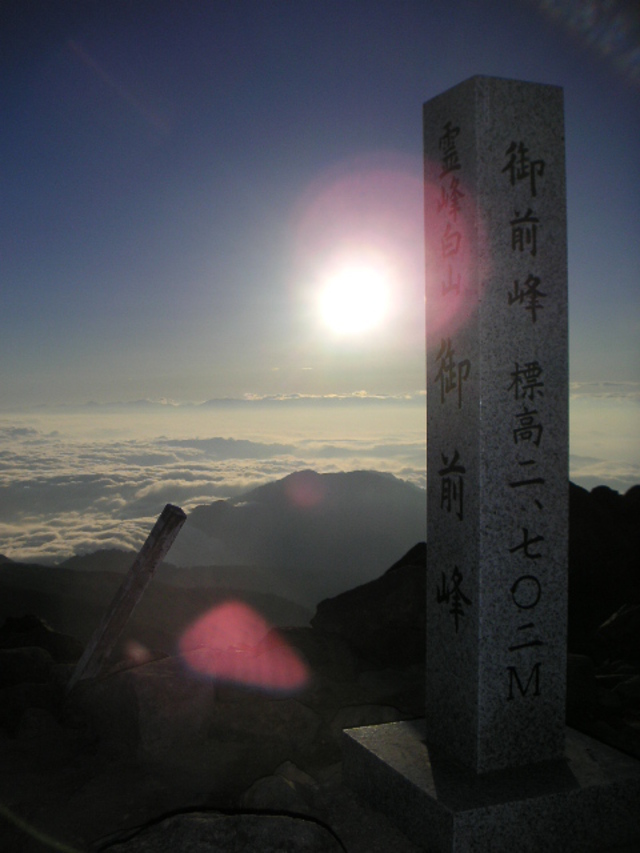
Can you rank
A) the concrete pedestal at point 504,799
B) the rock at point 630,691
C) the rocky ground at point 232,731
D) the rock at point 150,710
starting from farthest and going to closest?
the rock at point 630,691 → the rock at point 150,710 → the rocky ground at point 232,731 → the concrete pedestal at point 504,799

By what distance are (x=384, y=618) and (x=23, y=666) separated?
468 centimetres

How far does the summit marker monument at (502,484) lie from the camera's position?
15.3 feet

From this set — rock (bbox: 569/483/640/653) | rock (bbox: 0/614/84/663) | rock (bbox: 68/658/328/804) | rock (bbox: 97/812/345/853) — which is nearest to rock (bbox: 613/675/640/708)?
rock (bbox: 569/483/640/653)

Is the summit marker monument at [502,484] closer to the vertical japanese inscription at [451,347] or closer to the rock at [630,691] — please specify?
the vertical japanese inscription at [451,347]

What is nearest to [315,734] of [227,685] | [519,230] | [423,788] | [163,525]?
[227,685]

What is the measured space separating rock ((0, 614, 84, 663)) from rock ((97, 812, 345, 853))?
5912mm

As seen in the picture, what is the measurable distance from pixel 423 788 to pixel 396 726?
3.43ft

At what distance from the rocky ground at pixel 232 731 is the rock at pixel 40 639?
0.09 feet

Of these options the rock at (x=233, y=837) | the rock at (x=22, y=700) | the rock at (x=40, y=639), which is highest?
Answer: the rock at (x=233, y=837)

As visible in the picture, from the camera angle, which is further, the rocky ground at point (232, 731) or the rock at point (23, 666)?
the rock at point (23, 666)

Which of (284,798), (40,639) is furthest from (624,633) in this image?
(40,639)

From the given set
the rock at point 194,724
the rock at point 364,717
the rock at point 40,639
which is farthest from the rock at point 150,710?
the rock at point 40,639

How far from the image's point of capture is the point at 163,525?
24.3ft

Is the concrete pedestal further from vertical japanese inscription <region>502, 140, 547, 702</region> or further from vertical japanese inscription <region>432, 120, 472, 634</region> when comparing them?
vertical japanese inscription <region>432, 120, 472, 634</region>
